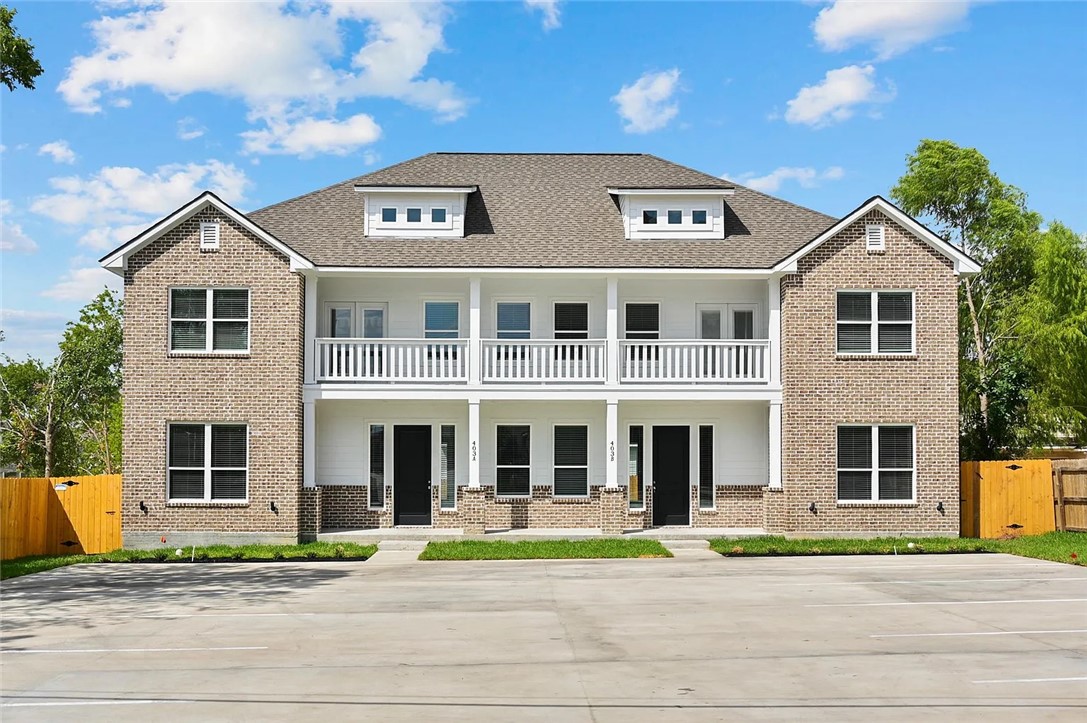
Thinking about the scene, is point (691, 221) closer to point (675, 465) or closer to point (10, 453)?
point (675, 465)

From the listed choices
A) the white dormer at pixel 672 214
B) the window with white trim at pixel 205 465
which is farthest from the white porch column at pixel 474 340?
the window with white trim at pixel 205 465

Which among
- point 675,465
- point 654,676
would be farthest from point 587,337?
point 654,676

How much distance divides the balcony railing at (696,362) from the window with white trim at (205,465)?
29.6 feet

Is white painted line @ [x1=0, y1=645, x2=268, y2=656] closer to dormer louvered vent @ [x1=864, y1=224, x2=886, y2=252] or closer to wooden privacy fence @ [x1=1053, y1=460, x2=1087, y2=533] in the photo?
dormer louvered vent @ [x1=864, y1=224, x2=886, y2=252]

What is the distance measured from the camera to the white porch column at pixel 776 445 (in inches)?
904

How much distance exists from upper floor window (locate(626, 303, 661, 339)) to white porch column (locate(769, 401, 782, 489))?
11.7ft

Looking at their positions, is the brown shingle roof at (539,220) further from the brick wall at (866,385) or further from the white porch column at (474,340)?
the brick wall at (866,385)

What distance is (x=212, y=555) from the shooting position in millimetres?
20312

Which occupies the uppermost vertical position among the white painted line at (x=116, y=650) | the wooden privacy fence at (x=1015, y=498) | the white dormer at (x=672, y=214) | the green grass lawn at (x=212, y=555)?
the white dormer at (x=672, y=214)

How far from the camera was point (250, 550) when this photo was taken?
20859 mm

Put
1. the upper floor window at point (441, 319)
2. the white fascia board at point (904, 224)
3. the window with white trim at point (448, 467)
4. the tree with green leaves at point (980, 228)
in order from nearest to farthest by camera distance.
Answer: the white fascia board at point (904, 224), the window with white trim at point (448, 467), the upper floor window at point (441, 319), the tree with green leaves at point (980, 228)

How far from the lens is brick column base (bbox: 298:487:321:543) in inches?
885

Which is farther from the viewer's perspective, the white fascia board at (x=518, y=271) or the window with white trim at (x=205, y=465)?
the white fascia board at (x=518, y=271)

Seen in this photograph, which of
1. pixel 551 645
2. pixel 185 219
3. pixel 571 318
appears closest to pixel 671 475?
pixel 571 318
